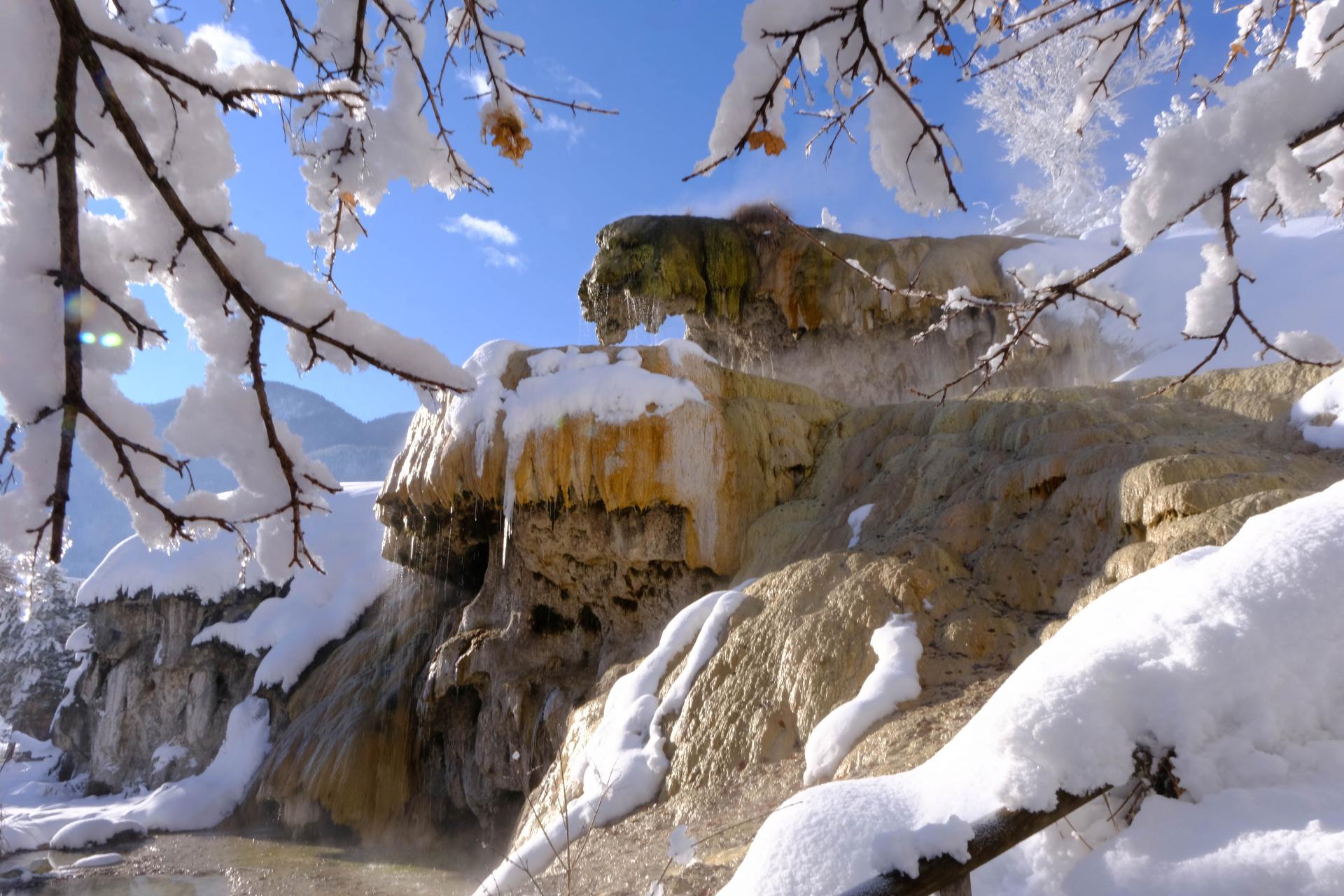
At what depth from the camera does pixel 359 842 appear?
10.5 m

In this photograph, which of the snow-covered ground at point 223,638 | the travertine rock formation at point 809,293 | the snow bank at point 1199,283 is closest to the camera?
the snow bank at point 1199,283

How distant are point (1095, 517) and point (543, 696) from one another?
601cm

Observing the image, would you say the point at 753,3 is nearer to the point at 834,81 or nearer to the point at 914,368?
the point at 834,81

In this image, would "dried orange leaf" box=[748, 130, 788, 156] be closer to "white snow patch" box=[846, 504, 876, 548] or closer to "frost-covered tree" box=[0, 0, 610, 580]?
"frost-covered tree" box=[0, 0, 610, 580]

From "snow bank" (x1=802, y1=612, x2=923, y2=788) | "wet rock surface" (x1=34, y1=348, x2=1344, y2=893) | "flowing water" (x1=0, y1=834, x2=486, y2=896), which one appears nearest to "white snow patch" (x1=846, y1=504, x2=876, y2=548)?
Result: "wet rock surface" (x1=34, y1=348, x2=1344, y2=893)

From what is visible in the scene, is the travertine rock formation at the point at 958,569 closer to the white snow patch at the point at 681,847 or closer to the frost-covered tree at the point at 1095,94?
the white snow patch at the point at 681,847

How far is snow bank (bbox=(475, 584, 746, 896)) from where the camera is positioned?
18.1ft

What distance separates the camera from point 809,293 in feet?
47.3

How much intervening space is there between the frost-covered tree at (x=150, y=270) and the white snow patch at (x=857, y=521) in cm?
603

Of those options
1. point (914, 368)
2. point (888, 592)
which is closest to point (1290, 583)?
point (888, 592)

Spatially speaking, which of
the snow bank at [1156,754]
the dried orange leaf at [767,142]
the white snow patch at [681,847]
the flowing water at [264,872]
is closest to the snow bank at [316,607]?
the flowing water at [264,872]

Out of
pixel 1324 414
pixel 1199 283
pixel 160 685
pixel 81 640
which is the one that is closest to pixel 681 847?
pixel 1324 414

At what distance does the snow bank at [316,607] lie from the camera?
43.2ft

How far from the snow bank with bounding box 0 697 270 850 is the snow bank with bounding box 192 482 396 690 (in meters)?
0.73
